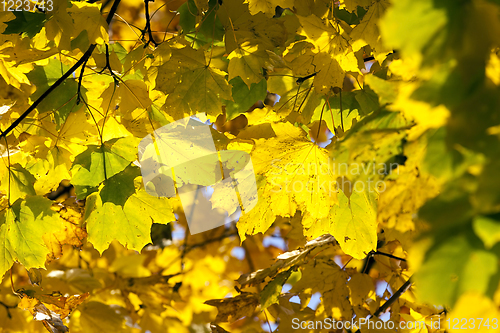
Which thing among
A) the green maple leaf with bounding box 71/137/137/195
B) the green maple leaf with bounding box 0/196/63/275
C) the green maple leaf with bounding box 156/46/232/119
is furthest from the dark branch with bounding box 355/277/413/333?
the green maple leaf with bounding box 0/196/63/275

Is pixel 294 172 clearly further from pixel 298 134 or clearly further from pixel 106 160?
pixel 106 160

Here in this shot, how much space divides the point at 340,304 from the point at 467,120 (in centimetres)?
167

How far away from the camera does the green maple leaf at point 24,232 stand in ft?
4.91

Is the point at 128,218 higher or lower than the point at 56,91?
lower


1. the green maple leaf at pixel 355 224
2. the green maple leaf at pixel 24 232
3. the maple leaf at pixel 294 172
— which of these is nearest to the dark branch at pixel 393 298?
the green maple leaf at pixel 355 224

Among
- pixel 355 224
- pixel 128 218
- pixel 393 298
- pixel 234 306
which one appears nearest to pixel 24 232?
pixel 128 218

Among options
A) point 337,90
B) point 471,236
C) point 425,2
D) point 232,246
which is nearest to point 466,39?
point 425,2

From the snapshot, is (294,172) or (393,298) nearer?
(294,172)

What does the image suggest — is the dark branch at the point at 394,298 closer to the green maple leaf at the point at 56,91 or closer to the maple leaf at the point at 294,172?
the maple leaf at the point at 294,172

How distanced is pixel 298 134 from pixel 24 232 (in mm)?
1179

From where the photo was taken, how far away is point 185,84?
133 cm

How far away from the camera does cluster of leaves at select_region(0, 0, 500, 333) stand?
0.40 m

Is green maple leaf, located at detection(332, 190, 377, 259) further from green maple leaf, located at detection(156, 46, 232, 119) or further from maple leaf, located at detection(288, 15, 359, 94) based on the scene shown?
green maple leaf, located at detection(156, 46, 232, 119)

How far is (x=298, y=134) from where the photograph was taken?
1.28m
